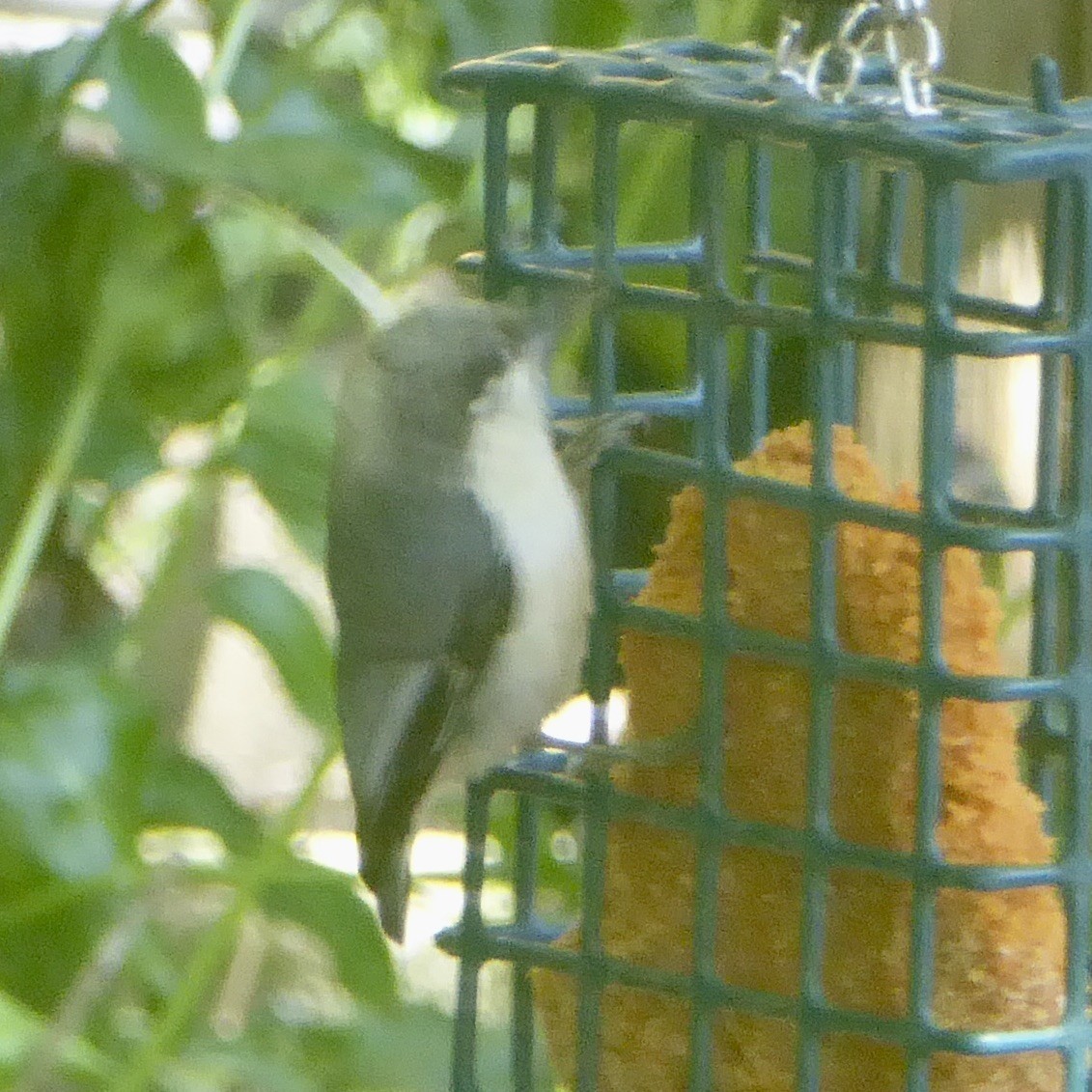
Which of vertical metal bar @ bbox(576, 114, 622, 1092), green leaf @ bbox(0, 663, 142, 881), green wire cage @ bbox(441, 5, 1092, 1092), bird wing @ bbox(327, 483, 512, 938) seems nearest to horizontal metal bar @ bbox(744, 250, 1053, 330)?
green wire cage @ bbox(441, 5, 1092, 1092)

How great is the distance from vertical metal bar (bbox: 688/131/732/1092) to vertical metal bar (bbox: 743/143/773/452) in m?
0.19

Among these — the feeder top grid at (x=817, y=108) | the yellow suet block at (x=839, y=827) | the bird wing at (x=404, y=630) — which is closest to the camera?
the feeder top grid at (x=817, y=108)

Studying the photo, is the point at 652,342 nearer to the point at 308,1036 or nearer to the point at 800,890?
the point at 308,1036

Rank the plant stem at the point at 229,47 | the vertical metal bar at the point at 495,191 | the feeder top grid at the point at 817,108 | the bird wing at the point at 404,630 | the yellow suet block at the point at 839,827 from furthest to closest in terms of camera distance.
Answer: the plant stem at the point at 229,47
the bird wing at the point at 404,630
the vertical metal bar at the point at 495,191
the yellow suet block at the point at 839,827
the feeder top grid at the point at 817,108

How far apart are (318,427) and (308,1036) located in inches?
17.1

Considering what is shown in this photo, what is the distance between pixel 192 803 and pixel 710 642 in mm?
650

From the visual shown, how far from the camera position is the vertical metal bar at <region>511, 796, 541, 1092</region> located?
1.08 m

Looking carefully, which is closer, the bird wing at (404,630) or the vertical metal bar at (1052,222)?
the vertical metal bar at (1052,222)

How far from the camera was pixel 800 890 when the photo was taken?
3.02ft

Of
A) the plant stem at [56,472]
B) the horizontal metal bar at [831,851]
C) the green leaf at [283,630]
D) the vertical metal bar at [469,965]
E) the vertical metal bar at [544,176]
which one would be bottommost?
the vertical metal bar at [469,965]

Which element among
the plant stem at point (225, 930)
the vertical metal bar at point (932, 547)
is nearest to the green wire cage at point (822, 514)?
the vertical metal bar at point (932, 547)

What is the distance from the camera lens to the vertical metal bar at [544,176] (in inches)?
39.9

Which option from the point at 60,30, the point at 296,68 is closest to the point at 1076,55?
the point at 296,68

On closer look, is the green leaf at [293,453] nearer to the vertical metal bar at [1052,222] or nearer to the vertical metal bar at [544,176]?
A: the vertical metal bar at [544,176]
